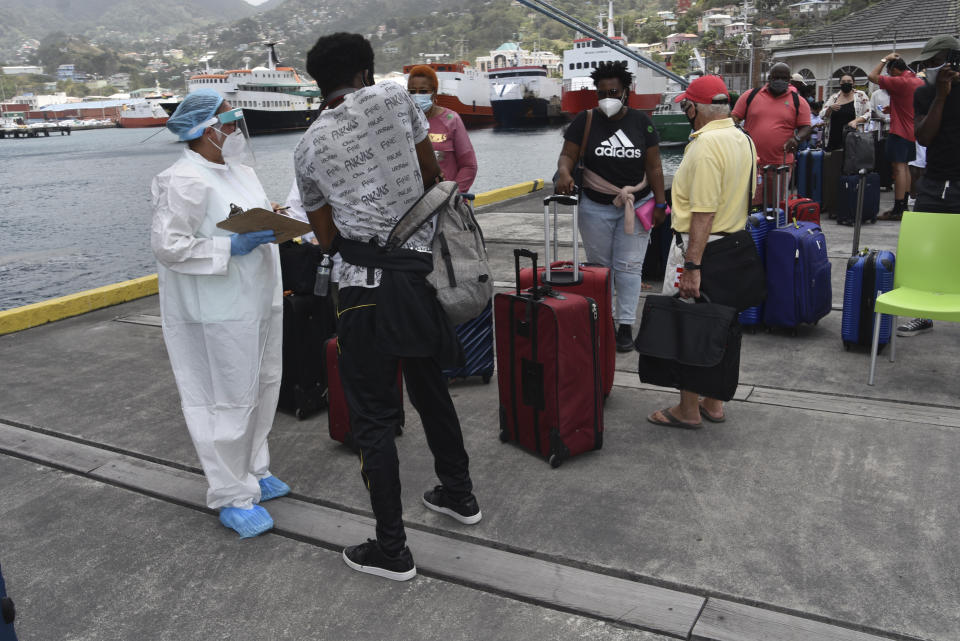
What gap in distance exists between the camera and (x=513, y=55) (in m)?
103

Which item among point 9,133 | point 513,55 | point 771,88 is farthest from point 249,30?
point 771,88

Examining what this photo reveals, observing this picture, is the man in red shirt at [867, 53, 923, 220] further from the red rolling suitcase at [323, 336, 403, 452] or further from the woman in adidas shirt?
the red rolling suitcase at [323, 336, 403, 452]

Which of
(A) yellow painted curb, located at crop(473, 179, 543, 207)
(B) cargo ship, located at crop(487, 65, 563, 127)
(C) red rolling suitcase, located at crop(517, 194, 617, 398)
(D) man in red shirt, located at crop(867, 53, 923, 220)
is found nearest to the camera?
(C) red rolling suitcase, located at crop(517, 194, 617, 398)

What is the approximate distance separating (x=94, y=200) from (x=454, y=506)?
37.8m

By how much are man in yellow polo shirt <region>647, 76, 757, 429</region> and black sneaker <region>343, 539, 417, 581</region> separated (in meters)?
1.70

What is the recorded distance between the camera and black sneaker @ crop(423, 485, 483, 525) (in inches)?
111

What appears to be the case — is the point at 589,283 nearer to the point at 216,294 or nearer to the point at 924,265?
the point at 216,294

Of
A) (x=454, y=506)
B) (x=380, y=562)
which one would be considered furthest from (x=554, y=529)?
(x=380, y=562)

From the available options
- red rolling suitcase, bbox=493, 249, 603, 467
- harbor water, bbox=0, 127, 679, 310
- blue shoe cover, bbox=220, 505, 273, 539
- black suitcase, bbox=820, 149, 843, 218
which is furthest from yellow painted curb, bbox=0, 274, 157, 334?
black suitcase, bbox=820, 149, 843, 218

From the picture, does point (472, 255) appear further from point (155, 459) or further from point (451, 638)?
point (155, 459)

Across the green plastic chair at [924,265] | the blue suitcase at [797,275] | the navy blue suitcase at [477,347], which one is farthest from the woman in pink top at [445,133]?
the green plastic chair at [924,265]

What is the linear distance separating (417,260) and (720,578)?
1.42m

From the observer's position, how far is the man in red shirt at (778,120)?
673 centimetres

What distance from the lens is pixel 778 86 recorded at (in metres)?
6.73
